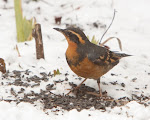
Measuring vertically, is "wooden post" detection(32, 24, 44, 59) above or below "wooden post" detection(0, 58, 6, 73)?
above

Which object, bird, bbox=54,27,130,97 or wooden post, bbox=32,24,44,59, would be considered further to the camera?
wooden post, bbox=32,24,44,59

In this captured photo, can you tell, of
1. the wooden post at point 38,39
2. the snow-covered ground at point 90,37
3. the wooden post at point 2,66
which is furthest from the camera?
the wooden post at point 38,39

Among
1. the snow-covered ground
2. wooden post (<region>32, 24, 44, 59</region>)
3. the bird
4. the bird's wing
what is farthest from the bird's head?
wooden post (<region>32, 24, 44, 59</region>)

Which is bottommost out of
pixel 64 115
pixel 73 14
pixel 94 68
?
pixel 64 115

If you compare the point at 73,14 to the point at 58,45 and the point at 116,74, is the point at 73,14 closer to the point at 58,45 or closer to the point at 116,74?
the point at 58,45

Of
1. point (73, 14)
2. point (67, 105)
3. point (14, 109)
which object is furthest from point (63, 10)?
point (14, 109)

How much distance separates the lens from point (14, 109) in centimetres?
369

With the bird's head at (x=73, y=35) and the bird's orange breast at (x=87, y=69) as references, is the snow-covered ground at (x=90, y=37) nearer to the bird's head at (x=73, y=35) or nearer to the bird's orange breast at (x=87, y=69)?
the bird's orange breast at (x=87, y=69)

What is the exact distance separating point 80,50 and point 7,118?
57.6 inches

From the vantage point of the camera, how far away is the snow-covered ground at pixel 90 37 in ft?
12.5

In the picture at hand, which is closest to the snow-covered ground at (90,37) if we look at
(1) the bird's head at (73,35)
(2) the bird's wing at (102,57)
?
(2) the bird's wing at (102,57)

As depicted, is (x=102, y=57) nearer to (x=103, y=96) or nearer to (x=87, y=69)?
(x=87, y=69)

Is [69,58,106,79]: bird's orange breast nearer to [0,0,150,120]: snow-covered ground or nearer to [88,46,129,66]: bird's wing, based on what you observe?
[88,46,129,66]: bird's wing

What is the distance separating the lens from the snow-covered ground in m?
3.81
